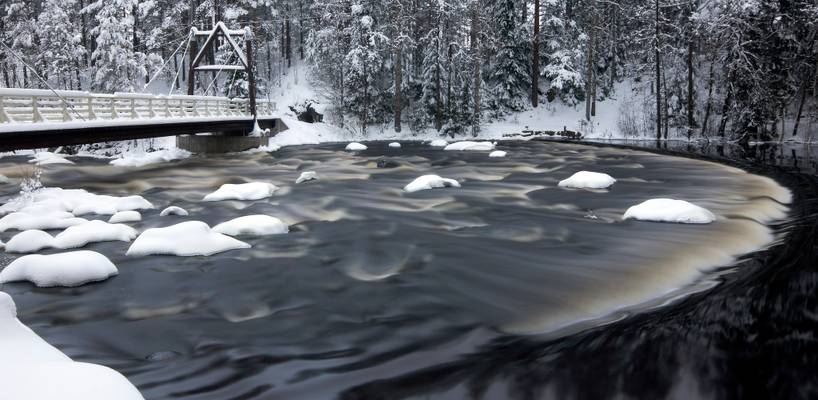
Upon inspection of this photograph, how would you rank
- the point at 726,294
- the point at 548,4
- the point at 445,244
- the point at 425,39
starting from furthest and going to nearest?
the point at 548,4 → the point at 425,39 → the point at 445,244 → the point at 726,294

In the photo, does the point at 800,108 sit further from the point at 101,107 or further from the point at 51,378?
the point at 51,378

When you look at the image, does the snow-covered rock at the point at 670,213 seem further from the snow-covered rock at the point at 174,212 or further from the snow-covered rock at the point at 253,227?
the snow-covered rock at the point at 174,212

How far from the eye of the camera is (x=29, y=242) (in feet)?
26.1

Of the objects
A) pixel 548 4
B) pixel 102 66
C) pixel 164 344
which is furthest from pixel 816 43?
pixel 102 66

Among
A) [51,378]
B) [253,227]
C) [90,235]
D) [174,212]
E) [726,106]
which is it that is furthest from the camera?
[726,106]

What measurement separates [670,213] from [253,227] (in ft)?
22.0

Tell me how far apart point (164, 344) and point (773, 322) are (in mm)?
5196

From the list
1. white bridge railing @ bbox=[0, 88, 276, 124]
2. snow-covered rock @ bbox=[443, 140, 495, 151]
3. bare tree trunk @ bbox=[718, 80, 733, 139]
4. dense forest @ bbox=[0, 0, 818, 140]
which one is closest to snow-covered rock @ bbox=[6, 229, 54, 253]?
white bridge railing @ bbox=[0, 88, 276, 124]

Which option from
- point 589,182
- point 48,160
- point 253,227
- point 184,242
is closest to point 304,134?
point 48,160

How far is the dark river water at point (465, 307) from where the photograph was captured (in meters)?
4.10

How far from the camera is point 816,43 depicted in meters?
25.1

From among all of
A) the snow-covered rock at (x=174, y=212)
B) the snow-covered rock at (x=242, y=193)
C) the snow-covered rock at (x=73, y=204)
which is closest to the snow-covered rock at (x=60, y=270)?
the snow-covered rock at (x=174, y=212)

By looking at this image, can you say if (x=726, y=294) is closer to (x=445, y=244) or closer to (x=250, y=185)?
(x=445, y=244)

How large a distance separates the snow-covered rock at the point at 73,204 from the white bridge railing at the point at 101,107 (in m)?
2.27
